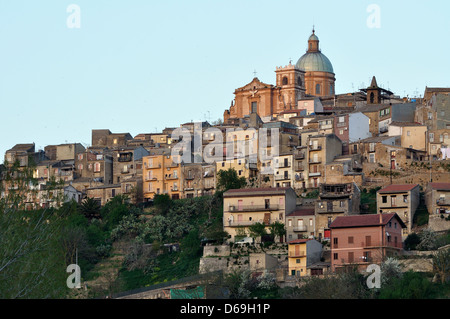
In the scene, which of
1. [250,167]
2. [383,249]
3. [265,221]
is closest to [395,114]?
[250,167]

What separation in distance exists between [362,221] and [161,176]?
82.9 ft

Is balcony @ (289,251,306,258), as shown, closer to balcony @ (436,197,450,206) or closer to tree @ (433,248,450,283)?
tree @ (433,248,450,283)

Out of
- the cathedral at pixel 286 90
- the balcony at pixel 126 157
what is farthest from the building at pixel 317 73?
the balcony at pixel 126 157

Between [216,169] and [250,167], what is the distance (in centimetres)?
266

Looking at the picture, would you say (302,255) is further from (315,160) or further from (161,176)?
(161,176)

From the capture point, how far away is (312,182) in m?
75.2

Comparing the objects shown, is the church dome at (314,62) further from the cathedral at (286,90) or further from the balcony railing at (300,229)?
the balcony railing at (300,229)

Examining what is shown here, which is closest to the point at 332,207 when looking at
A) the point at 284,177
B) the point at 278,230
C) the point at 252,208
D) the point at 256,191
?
the point at 278,230

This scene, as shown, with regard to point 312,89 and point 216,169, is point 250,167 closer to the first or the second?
point 216,169

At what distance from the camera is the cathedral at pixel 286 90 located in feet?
332

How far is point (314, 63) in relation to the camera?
108188mm

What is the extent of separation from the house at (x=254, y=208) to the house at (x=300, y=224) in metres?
0.86

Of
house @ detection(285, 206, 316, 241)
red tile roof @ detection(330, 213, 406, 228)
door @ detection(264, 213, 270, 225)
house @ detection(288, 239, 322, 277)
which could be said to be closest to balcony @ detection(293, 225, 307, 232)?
house @ detection(285, 206, 316, 241)

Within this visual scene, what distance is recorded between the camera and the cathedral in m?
101
